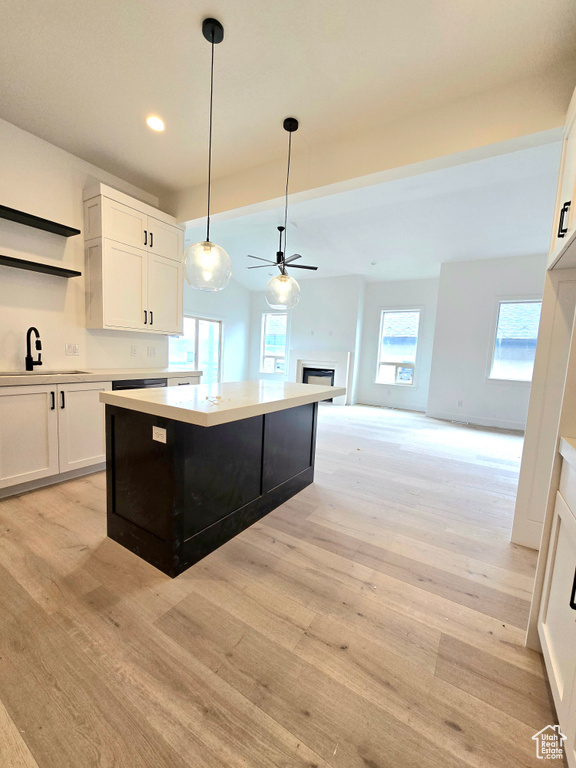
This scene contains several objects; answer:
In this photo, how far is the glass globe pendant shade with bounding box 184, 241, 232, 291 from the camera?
200cm

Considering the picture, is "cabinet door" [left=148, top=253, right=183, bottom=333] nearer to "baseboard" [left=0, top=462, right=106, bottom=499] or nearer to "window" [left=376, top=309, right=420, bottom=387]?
"baseboard" [left=0, top=462, right=106, bottom=499]

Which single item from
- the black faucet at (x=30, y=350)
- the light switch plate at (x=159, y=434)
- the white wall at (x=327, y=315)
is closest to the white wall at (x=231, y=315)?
the white wall at (x=327, y=315)

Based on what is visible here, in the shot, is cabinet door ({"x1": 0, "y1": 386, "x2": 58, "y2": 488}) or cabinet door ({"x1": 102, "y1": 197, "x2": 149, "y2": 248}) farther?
cabinet door ({"x1": 102, "y1": 197, "x2": 149, "y2": 248})

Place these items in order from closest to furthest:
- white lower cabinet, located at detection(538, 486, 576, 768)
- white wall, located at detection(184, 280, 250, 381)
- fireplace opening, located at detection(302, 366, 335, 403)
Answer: white lower cabinet, located at detection(538, 486, 576, 768), white wall, located at detection(184, 280, 250, 381), fireplace opening, located at detection(302, 366, 335, 403)

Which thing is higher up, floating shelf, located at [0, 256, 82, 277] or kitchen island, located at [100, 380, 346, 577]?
floating shelf, located at [0, 256, 82, 277]

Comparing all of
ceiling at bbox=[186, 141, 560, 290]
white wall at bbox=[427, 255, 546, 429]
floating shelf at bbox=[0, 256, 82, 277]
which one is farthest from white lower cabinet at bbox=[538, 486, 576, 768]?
white wall at bbox=[427, 255, 546, 429]

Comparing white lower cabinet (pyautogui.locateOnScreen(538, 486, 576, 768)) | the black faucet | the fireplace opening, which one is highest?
the black faucet

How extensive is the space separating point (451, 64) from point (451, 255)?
412cm

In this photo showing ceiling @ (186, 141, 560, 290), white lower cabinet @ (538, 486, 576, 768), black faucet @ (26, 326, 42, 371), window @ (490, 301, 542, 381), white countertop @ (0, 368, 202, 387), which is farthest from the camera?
window @ (490, 301, 542, 381)

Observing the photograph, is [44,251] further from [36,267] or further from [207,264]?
[207,264]

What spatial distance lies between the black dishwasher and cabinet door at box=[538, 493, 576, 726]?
9.90ft

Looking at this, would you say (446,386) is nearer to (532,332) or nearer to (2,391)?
(532,332)

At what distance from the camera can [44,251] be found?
286cm

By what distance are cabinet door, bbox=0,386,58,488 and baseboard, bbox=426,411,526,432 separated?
5.90 metres
